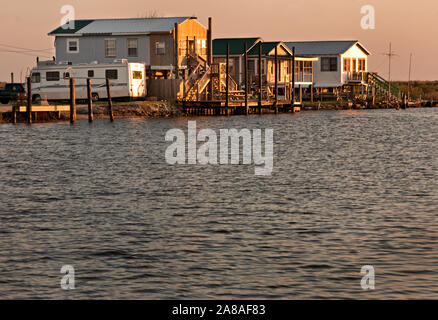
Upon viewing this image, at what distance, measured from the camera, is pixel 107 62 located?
79750 millimetres

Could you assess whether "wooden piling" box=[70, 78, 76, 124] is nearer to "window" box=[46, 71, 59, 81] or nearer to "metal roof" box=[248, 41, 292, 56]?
"window" box=[46, 71, 59, 81]

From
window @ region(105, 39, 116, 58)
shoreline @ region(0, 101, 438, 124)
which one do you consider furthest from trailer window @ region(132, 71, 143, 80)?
window @ region(105, 39, 116, 58)

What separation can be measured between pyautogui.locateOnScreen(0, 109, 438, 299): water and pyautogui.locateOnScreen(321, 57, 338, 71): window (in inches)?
2682

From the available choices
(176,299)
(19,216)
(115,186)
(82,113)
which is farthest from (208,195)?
(82,113)

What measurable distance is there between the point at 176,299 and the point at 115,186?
53.5 feet

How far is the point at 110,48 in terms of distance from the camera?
273 ft

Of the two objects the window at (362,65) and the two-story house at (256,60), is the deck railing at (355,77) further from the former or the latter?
the two-story house at (256,60)

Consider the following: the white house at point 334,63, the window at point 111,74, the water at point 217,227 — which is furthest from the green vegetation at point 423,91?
the water at point 217,227

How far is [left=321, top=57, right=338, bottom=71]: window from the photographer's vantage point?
110325 mm

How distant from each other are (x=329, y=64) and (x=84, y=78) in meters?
45.2

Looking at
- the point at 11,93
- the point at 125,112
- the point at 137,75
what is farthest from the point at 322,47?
the point at 11,93
